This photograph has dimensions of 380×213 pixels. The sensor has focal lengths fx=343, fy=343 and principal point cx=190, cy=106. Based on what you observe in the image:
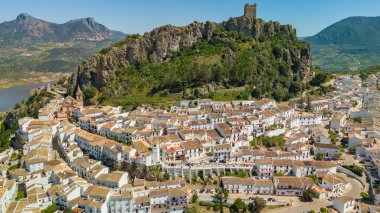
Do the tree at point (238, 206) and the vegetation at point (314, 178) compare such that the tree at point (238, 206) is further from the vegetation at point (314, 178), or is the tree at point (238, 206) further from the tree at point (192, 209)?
the vegetation at point (314, 178)

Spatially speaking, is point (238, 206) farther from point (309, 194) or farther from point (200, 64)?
point (200, 64)

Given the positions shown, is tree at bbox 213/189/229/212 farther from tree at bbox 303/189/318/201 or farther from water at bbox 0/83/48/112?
water at bbox 0/83/48/112

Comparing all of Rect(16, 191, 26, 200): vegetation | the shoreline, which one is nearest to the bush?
Rect(16, 191, 26, 200): vegetation

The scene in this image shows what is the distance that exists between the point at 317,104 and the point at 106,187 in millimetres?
37976

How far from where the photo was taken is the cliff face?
2482 inches

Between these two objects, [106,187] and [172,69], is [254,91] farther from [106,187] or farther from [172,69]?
[106,187]

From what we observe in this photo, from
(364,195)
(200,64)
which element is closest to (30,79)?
(200,64)

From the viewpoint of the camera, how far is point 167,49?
224 feet

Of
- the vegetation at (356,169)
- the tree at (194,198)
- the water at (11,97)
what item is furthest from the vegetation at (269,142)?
the water at (11,97)

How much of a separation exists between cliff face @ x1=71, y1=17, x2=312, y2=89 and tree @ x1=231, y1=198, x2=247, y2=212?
37.2 m

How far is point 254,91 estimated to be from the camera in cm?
5841

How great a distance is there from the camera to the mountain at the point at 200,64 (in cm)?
5888

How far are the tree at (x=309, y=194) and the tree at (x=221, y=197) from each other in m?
7.57

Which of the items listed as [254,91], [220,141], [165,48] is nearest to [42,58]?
[165,48]
